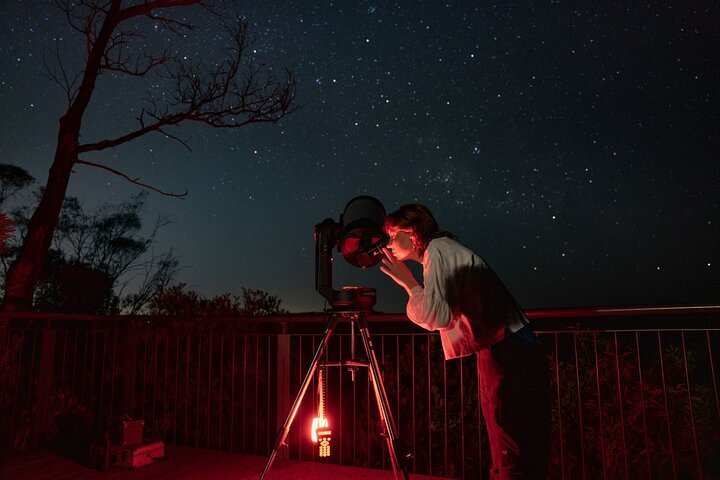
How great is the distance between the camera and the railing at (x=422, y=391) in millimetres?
3179

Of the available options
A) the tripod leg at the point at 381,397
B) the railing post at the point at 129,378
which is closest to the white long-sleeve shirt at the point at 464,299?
the tripod leg at the point at 381,397

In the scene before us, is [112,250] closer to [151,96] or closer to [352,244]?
[151,96]

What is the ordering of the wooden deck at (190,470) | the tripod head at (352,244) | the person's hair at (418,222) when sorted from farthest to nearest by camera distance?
the wooden deck at (190,470) < the tripod head at (352,244) < the person's hair at (418,222)

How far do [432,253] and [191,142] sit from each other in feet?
18.9

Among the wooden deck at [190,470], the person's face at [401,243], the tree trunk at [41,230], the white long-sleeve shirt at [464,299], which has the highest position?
the tree trunk at [41,230]

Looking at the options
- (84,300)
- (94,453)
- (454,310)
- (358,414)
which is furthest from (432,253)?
(84,300)

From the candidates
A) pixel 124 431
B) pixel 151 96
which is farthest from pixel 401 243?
pixel 151 96

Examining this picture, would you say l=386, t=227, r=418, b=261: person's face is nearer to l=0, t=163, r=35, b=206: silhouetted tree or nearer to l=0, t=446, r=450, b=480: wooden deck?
l=0, t=446, r=450, b=480: wooden deck

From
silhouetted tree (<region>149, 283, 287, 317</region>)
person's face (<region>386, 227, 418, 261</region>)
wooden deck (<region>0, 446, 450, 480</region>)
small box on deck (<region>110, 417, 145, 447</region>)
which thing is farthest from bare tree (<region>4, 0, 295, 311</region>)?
person's face (<region>386, 227, 418, 261</region>)

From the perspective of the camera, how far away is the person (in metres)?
1.74

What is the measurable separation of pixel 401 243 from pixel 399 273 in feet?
0.80

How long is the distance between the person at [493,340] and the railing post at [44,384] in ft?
12.0

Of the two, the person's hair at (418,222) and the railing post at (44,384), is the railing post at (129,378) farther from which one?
the person's hair at (418,222)

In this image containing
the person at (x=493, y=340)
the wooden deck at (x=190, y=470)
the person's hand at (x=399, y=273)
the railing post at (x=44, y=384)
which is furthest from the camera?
the railing post at (x=44, y=384)
